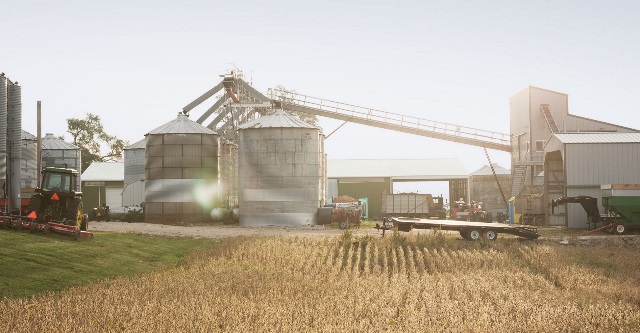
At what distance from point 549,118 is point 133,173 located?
37451 mm

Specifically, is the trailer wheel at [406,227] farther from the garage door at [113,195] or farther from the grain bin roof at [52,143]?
the garage door at [113,195]

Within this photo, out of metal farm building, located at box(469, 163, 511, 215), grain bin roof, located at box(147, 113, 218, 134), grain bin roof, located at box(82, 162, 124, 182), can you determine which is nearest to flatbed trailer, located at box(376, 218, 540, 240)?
grain bin roof, located at box(147, 113, 218, 134)

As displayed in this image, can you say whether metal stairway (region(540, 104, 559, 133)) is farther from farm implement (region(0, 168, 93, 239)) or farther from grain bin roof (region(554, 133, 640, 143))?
farm implement (region(0, 168, 93, 239))

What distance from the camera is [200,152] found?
4847 centimetres

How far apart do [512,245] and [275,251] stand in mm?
10510

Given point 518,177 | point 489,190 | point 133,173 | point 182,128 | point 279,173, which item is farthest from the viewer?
point 489,190

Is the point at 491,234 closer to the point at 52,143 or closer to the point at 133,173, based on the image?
the point at 133,173

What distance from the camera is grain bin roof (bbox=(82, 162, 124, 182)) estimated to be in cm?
7250

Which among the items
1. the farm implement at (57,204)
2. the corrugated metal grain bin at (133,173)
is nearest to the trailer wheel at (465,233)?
the farm implement at (57,204)

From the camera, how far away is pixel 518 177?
52406 millimetres

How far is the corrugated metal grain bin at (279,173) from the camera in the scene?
44.4 m

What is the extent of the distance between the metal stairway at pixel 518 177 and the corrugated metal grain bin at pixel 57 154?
41.8 meters

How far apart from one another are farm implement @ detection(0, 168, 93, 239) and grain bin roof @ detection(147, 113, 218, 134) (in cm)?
2436

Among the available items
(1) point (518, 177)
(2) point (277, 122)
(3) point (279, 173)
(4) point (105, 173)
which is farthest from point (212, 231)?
(4) point (105, 173)
